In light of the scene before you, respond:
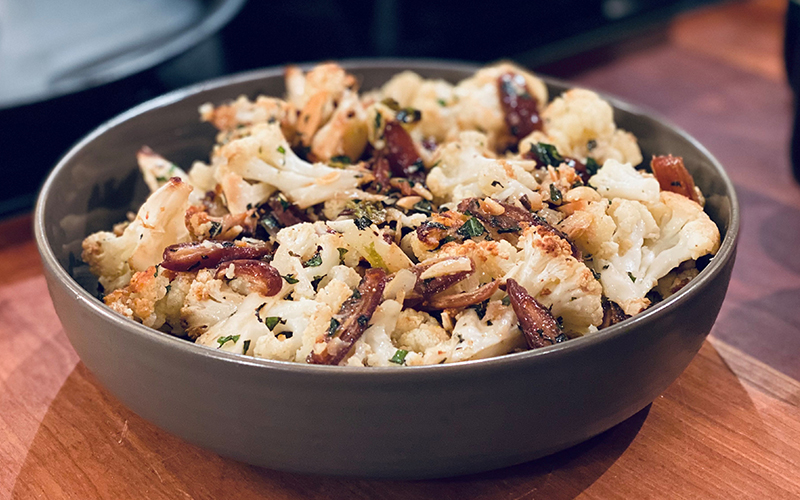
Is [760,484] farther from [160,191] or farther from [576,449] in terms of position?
[160,191]

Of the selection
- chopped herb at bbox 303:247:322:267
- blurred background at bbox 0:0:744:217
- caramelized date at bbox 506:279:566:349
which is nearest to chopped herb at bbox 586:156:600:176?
caramelized date at bbox 506:279:566:349

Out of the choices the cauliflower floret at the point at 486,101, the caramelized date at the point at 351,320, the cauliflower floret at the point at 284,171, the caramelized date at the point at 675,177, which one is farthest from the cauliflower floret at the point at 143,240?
the caramelized date at the point at 675,177

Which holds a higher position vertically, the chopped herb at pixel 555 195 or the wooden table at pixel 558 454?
the chopped herb at pixel 555 195

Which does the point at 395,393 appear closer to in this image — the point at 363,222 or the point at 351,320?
the point at 351,320

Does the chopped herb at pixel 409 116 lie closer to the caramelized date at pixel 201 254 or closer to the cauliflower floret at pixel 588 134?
the cauliflower floret at pixel 588 134

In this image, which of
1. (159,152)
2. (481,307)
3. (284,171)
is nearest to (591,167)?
(481,307)
